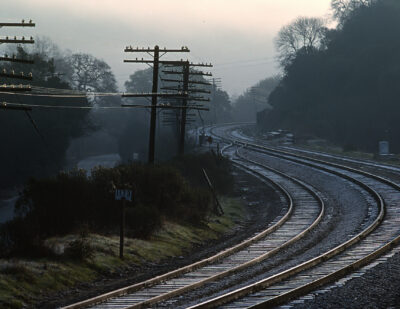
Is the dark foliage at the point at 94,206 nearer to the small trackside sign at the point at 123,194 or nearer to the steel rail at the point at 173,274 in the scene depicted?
the small trackside sign at the point at 123,194

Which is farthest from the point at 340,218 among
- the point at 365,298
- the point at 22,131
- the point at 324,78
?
the point at 324,78

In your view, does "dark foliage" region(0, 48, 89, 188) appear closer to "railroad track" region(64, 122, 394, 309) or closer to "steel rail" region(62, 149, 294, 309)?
"railroad track" region(64, 122, 394, 309)

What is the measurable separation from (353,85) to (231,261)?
69896mm

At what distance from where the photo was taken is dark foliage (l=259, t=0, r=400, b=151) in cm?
7831

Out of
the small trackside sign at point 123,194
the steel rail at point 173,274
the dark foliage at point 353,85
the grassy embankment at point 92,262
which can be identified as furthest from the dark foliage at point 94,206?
the dark foliage at point 353,85

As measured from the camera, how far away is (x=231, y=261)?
1991 cm

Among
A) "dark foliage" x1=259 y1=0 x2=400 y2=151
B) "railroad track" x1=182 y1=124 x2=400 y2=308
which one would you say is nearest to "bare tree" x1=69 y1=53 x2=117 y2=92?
"dark foliage" x1=259 y1=0 x2=400 y2=151

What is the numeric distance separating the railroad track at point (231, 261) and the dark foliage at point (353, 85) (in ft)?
136

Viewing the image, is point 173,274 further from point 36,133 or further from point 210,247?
point 36,133

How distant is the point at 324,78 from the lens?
92.2 metres

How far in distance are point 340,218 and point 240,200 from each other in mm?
9893

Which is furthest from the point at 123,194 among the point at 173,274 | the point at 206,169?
the point at 206,169

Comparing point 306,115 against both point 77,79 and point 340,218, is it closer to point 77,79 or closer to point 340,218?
point 77,79

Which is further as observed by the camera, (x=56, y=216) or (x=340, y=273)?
(x=56, y=216)
